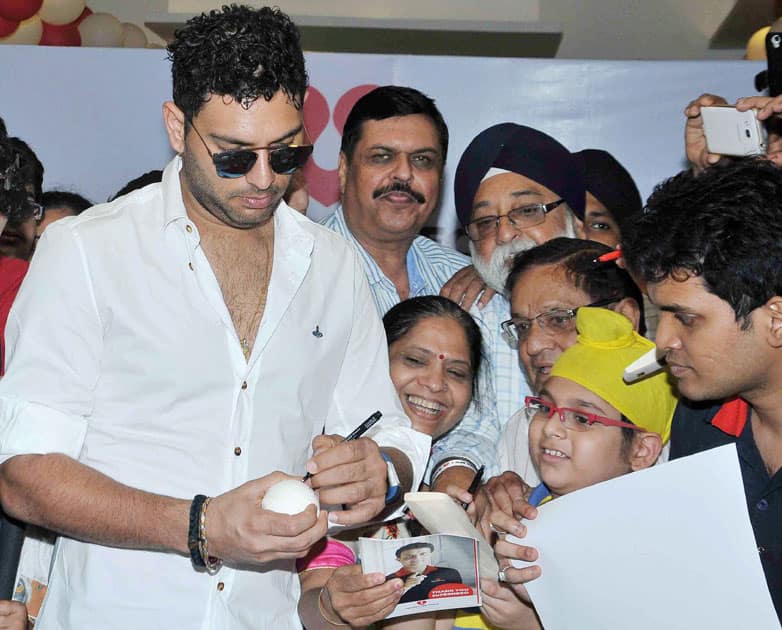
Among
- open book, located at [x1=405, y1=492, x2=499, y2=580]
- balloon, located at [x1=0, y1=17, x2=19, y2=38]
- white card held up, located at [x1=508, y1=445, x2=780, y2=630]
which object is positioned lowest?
white card held up, located at [x1=508, y1=445, x2=780, y2=630]

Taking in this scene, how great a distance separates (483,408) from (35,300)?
1.79m

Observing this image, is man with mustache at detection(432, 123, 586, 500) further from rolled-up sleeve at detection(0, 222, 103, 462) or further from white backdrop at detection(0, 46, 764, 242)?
rolled-up sleeve at detection(0, 222, 103, 462)

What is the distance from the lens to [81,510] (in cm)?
209

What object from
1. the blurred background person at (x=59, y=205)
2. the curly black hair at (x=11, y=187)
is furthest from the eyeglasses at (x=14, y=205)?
the blurred background person at (x=59, y=205)

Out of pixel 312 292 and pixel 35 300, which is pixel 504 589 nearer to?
pixel 312 292

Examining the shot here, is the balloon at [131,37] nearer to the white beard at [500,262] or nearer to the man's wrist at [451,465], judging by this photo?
the white beard at [500,262]

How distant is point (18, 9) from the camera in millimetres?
5406

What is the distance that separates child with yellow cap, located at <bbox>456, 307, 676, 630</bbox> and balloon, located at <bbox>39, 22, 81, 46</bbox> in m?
4.02

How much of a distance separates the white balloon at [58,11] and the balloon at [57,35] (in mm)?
35

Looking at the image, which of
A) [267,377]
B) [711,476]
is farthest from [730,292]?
[267,377]

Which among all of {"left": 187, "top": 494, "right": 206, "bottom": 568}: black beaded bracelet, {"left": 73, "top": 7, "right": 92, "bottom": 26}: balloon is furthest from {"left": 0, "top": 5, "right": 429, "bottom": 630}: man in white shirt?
{"left": 73, "top": 7, "right": 92, "bottom": 26}: balloon

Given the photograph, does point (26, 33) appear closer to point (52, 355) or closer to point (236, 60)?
point (236, 60)

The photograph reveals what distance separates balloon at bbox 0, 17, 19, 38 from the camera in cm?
546

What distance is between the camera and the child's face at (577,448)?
8.87 feet
